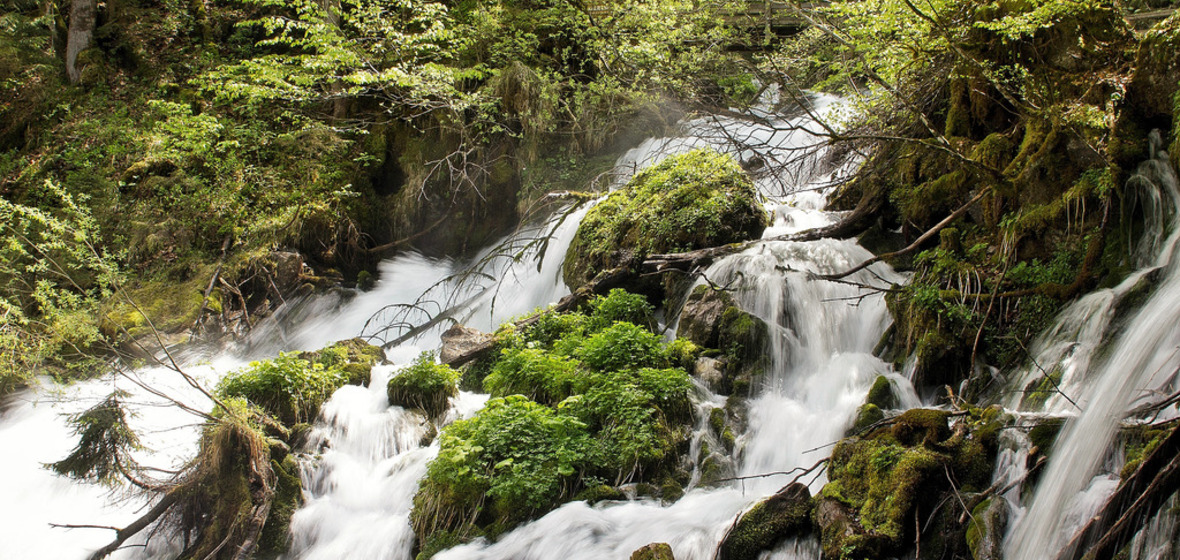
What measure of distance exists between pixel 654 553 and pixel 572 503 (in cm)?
102

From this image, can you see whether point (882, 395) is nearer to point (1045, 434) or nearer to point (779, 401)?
point (779, 401)

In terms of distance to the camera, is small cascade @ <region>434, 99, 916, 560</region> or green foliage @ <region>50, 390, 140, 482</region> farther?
green foliage @ <region>50, 390, 140, 482</region>

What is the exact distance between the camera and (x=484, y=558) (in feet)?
14.7

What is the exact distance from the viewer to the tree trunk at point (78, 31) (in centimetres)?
1338

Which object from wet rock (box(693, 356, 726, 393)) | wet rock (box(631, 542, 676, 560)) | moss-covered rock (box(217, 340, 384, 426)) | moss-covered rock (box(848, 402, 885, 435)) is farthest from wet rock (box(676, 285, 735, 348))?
moss-covered rock (box(217, 340, 384, 426))

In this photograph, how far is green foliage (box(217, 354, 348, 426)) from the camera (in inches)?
244

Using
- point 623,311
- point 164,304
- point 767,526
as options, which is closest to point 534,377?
point 623,311

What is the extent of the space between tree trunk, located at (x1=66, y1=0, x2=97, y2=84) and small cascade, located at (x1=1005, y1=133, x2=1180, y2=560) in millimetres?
16489

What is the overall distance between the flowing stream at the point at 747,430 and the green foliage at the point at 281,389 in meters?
0.21

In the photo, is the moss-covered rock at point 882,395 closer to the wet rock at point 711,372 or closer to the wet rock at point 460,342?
the wet rock at point 711,372

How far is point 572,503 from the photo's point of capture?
15.6ft

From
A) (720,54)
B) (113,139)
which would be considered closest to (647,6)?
(720,54)

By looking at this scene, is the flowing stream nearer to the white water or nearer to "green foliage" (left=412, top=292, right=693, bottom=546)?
the white water

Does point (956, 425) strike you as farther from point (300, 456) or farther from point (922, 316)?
point (300, 456)
